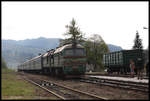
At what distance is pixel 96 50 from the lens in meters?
73.2

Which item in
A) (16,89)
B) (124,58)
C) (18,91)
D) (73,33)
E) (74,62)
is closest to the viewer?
(18,91)

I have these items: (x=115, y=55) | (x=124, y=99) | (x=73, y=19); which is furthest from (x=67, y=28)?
(x=124, y=99)

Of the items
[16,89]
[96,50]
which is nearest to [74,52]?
[16,89]

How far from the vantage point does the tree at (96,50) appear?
7023cm

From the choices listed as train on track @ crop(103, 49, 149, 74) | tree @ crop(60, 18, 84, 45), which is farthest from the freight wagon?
tree @ crop(60, 18, 84, 45)

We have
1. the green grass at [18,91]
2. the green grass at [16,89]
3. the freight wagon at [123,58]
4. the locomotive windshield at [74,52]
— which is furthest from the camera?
the freight wagon at [123,58]

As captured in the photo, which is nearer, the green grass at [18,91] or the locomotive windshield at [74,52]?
the green grass at [18,91]

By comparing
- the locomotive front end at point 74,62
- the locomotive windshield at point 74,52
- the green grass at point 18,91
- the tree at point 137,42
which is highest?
the tree at point 137,42

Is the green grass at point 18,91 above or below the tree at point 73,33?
below

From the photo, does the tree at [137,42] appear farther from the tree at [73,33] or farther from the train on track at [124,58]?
the train on track at [124,58]

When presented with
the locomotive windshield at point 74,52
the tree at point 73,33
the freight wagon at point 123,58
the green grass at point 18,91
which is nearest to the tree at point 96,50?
the tree at point 73,33

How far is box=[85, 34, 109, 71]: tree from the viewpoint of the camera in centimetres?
7023

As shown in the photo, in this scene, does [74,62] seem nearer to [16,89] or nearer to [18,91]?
[16,89]

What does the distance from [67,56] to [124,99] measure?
1293 cm
